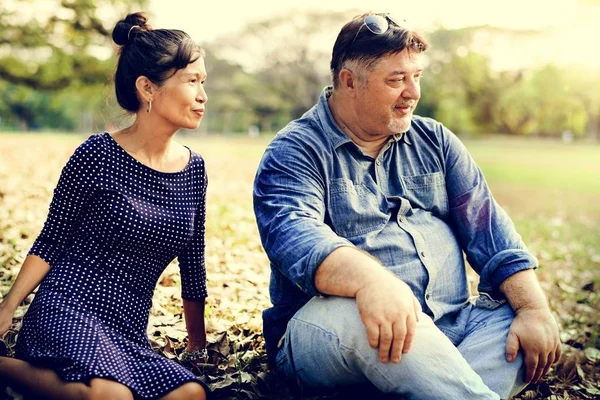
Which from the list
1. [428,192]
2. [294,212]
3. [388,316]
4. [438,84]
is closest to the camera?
[388,316]

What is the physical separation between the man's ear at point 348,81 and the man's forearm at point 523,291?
39.7 inches

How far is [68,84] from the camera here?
1655 centimetres

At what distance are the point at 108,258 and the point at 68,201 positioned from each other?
262 millimetres

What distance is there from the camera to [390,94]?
289 centimetres

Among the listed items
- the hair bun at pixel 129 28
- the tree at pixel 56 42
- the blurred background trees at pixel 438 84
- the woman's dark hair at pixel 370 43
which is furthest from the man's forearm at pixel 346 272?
the blurred background trees at pixel 438 84

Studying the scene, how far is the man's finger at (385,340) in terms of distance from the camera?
2.20 m

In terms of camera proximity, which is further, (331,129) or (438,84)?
(438,84)

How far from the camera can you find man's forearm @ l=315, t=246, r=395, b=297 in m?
2.29

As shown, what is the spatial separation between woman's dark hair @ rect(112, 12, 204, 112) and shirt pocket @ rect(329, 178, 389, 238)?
78 cm

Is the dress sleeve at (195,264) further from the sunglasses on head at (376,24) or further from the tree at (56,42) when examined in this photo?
the tree at (56,42)

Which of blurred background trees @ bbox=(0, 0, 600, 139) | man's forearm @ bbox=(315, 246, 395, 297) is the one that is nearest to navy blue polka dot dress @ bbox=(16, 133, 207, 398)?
man's forearm @ bbox=(315, 246, 395, 297)

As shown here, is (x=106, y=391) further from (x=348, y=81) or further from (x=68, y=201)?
(x=348, y=81)

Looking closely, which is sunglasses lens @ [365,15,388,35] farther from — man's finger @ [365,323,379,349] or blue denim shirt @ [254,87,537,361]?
man's finger @ [365,323,379,349]

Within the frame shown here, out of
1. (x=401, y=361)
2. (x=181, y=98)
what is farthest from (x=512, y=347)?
(x=181, y=98)
